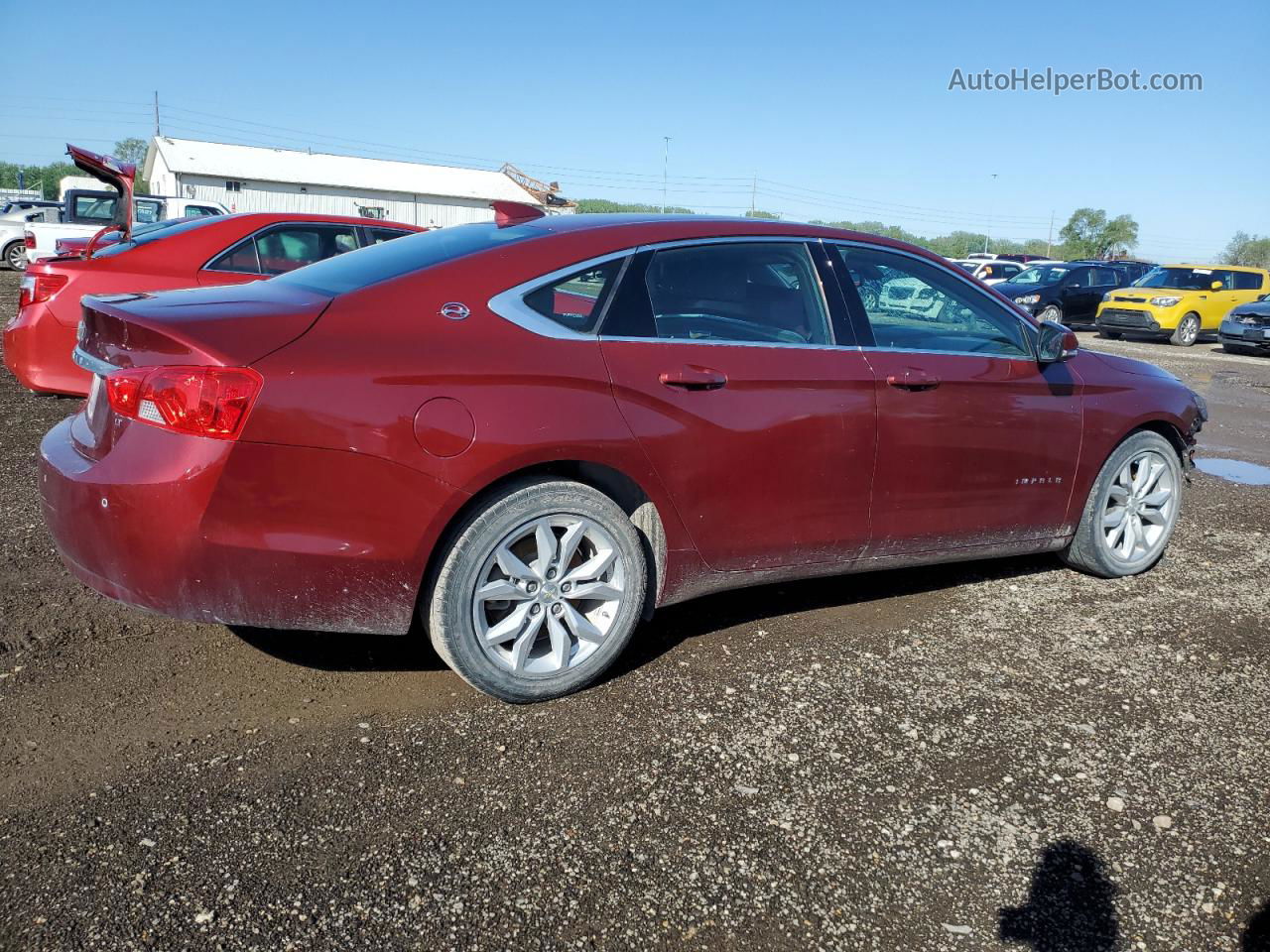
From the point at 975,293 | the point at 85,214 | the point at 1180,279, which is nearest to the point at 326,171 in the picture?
the point at 85,214

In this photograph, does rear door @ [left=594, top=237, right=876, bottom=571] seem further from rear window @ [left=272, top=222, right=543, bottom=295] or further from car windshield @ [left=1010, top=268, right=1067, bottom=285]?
car windshield @ [left=1010, top=268, right=1067, bottom=285]

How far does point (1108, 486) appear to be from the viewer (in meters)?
4.84

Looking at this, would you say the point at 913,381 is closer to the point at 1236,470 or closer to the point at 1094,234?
the point at 1236,470

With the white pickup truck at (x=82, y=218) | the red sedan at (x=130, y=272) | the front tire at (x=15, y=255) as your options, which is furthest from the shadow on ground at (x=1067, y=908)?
the front tire at (x=15, y=255)

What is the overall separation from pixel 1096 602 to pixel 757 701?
2.04 m

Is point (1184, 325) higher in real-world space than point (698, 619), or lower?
higher

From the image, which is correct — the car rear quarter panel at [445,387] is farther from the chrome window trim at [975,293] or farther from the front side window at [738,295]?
the chrome window trim at [975,293]

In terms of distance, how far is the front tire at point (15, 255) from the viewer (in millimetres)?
25078

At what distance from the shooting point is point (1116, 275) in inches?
968

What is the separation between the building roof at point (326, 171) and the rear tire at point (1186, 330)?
4338cm

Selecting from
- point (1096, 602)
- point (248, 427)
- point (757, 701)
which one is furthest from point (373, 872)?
point (1096, 602)

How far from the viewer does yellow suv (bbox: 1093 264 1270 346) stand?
69.8 feet

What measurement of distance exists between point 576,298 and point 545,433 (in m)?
0.51

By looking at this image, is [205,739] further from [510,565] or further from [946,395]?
[946,395]
